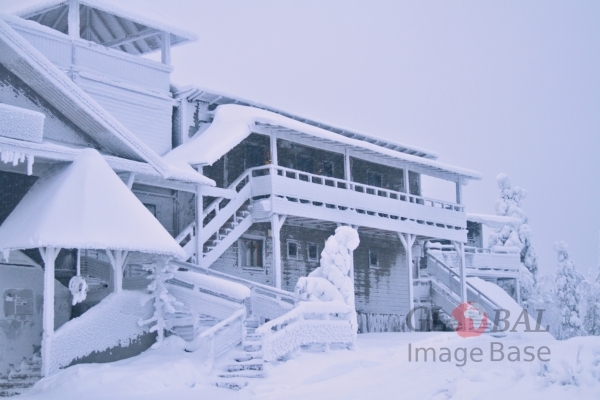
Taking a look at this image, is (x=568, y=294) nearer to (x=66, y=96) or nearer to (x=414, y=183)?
(x=414, y=183)

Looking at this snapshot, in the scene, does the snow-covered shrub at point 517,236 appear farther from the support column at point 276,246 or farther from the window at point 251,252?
the support column at point 276,246

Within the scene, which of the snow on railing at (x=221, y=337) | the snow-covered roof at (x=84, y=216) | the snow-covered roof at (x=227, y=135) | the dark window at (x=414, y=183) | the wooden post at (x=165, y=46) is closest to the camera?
the snow-covered roof at (x=84, y=216)

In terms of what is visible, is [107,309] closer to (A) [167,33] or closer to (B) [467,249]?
(A) [167,33]

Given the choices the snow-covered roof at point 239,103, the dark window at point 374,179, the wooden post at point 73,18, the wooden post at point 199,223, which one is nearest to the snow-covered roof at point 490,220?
the snow-covered roof at point 239,103

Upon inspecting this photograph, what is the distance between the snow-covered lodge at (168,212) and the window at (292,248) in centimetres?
13

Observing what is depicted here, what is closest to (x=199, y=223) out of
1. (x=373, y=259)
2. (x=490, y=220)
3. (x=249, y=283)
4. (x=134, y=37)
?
(x=249, y=283)

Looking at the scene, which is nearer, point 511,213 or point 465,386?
point 465,386

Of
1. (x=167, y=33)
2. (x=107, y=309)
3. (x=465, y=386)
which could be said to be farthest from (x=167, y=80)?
(x=465, y=386)

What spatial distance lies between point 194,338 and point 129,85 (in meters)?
11.1

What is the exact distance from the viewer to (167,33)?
3088cm

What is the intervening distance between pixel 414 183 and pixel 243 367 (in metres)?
22.2

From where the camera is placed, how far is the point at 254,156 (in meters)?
32.5

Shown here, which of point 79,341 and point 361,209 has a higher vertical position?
Answer: point 361,209

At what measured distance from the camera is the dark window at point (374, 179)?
37622 mm
